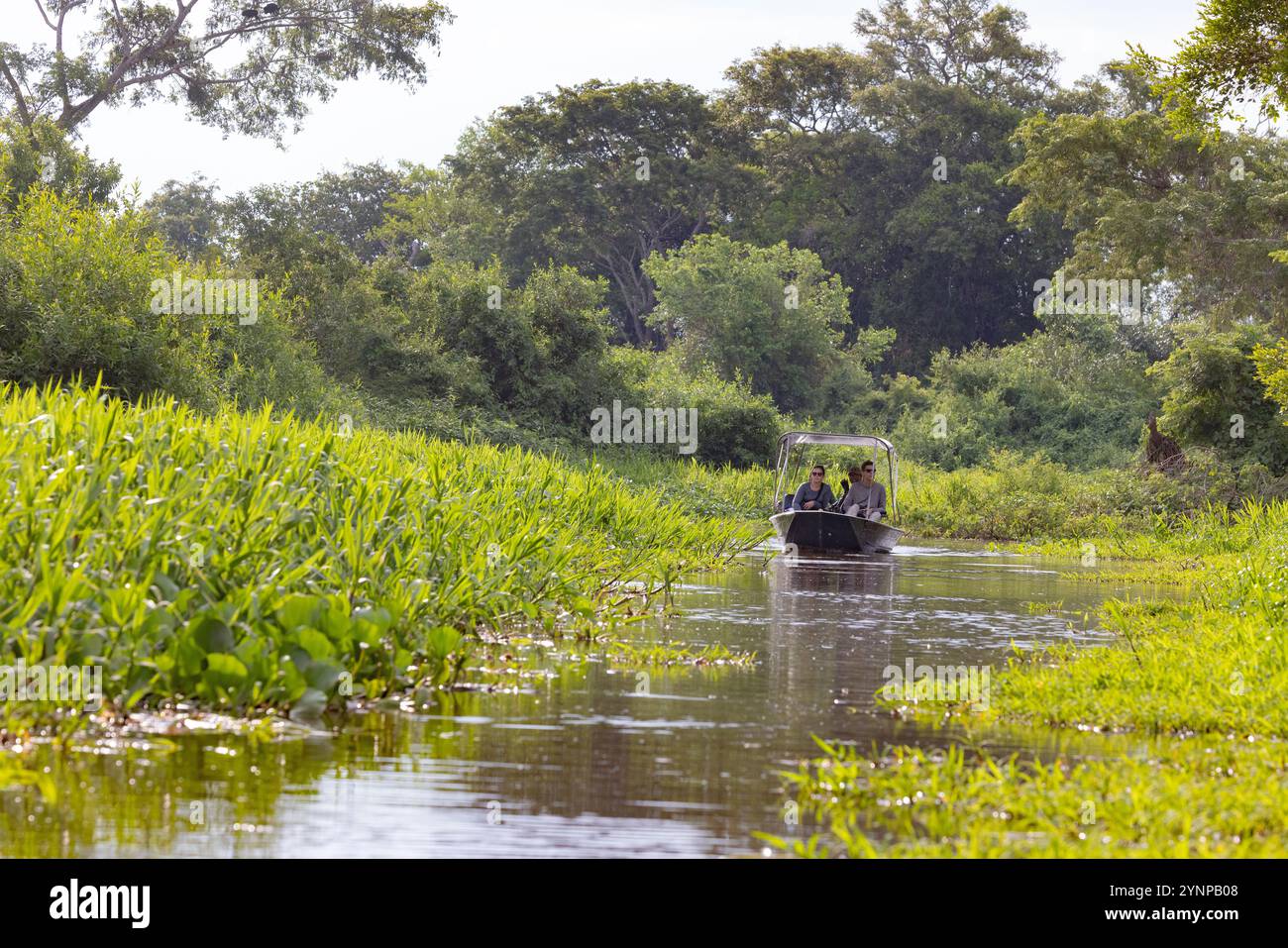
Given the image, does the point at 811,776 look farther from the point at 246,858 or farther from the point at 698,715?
the point at 246,858

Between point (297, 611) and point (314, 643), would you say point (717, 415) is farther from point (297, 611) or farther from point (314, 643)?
point (314, 643)

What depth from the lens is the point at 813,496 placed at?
2350 cm

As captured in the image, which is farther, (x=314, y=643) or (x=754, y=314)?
(x=754, y=314)

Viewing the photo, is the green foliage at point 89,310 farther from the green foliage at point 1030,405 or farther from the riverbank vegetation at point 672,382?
the green foliage at point 1030,405

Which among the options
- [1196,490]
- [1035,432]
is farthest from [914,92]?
[1196,490]

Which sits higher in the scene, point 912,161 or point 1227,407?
point 912,161

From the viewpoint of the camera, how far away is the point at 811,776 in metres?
6.40

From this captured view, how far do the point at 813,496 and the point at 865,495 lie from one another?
0.78 metres

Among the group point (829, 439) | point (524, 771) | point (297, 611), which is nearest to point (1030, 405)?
point (829, 439)

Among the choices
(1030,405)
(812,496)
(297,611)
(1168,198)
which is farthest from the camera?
(1030,405)

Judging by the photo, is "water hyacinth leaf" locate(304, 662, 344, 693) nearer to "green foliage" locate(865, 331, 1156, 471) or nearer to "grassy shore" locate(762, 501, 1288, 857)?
"grassy shore" locate(762, 501, 1288, 857)

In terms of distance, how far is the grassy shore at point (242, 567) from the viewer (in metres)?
7.16

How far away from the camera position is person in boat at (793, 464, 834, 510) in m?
23.1
